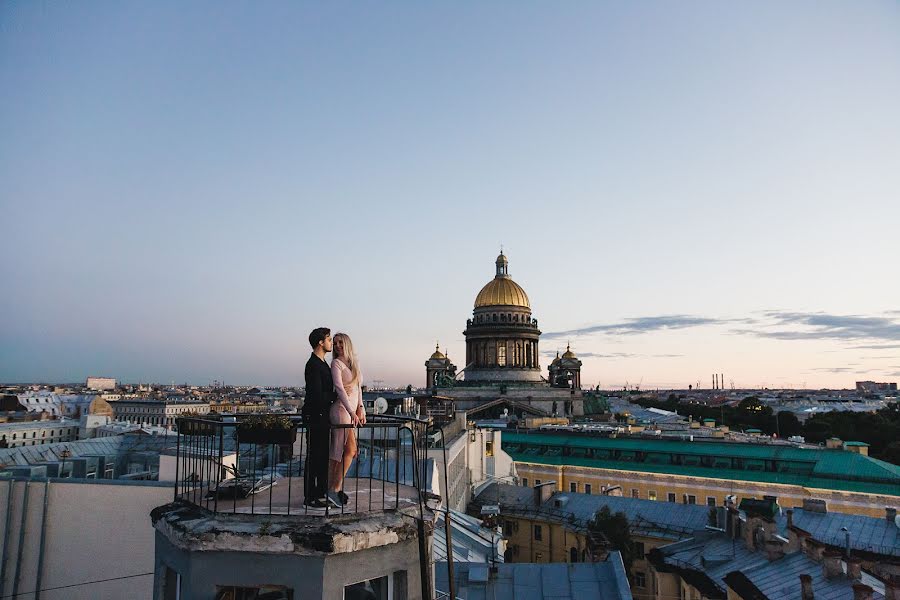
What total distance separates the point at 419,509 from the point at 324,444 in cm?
80

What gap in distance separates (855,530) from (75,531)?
23.7 m

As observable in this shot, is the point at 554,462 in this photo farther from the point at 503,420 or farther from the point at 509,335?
the point at 509,335

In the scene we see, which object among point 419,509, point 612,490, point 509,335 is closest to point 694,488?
point 612,490

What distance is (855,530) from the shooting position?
2262 centimetres

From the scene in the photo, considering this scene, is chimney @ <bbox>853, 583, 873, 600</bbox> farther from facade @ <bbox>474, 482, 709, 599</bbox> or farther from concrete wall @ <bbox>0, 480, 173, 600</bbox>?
facade @ <bbox>474, 482, 709, 599</bbox>

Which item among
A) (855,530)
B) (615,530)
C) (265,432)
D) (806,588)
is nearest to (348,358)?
(265,432)

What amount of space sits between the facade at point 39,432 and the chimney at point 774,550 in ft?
160

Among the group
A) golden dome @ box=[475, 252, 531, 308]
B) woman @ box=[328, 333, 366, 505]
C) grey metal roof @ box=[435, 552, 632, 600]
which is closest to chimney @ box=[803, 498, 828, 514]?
grey metal roof @ box=[435, 552, 632, 600]

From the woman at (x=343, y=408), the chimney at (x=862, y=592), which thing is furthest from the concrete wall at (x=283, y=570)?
the chimney at (x=862, y=592)

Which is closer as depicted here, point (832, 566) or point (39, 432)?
point (832, 566)

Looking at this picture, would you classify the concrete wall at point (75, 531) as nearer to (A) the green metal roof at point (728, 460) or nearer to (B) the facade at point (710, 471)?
(B) the facade at point (710, 471)

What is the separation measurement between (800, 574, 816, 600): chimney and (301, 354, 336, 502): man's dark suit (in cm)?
1190

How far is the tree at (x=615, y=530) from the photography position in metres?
24.0

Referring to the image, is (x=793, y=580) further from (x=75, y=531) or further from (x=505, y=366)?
(x=505, y=366)
